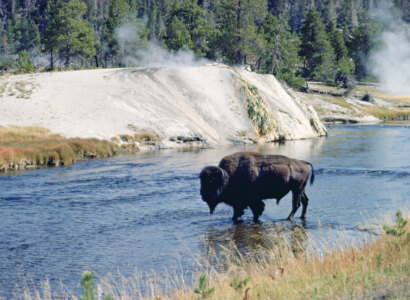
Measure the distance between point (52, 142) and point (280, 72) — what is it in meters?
52.0

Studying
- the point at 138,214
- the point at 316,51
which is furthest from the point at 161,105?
the point at 316,51

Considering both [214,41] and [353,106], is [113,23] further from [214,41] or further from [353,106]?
[353,106]

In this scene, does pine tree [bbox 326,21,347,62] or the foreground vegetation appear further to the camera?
pine tree [bbox 326,21,347,62]

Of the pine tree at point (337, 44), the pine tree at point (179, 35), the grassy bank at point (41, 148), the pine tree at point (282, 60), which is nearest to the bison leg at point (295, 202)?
the grassy bank at point (41, 148)

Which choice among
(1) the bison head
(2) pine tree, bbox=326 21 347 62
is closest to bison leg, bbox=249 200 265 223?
(1) the bison head

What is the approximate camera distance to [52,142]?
30109 millimetres

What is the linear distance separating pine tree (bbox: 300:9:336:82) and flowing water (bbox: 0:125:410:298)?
219 feet

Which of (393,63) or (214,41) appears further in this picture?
(393,63)

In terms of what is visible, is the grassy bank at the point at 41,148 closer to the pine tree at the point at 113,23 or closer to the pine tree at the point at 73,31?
the pine tree at the point at 73,31

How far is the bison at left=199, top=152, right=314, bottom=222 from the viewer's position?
1444 cm

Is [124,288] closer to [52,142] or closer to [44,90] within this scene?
[52,142]

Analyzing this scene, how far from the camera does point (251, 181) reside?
1453 centimetres

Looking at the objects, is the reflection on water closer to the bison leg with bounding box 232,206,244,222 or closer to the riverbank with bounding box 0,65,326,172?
the bison leg with bounding box 232,206,244,222

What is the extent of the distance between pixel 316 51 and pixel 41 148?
7449 cm
